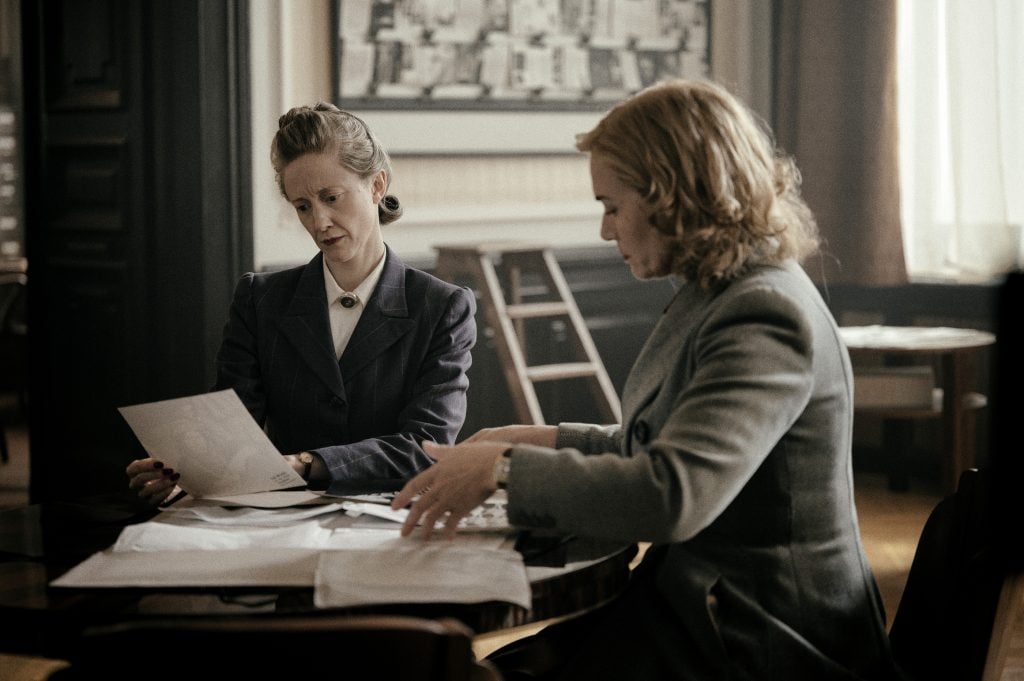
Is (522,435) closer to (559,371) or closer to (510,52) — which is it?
(559,371)

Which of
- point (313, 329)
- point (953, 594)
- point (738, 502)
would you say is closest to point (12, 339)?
point (313, 329)

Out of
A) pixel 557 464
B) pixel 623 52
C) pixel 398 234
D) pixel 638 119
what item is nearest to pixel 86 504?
pixel 557 464

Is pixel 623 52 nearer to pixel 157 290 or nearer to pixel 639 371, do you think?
pixel 157 290

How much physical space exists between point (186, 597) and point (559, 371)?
12.1 ft

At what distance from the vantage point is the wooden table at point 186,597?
4.75 feet

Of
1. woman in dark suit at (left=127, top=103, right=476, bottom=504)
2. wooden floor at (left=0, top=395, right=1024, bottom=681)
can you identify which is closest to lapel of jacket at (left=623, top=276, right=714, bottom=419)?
woman in dark suit at (left=127, top=103, right=476, bottom=504)

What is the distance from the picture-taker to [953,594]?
1693 millimetres

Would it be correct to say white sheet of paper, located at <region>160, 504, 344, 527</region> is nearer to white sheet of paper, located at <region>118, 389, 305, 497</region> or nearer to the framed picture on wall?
white sheet of paper, located at <region>118, 389, 305, 497</region>

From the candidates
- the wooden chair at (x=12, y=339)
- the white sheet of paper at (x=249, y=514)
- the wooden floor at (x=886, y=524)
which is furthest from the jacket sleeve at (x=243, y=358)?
the wooden chair at (x=12, y=339)

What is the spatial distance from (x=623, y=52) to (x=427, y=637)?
15.7 feet

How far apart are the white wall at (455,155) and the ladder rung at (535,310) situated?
38 cm

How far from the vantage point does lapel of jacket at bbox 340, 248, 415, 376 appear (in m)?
2.45

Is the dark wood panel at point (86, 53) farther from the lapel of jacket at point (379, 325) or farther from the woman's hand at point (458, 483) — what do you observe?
the woman's hand at point (458, 483)

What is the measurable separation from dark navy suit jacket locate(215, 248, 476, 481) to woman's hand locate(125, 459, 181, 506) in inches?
17.5
